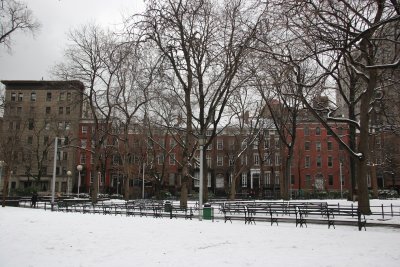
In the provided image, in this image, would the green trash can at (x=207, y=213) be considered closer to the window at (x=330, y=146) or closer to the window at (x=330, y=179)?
the window at (x=330, y=179)

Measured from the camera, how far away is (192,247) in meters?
12.3

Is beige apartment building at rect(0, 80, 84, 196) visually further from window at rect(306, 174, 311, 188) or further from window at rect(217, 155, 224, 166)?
window at rect(306, 174, 311, 188)

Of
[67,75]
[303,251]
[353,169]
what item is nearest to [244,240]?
[303,251]

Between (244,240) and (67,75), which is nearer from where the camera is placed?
(244,240)

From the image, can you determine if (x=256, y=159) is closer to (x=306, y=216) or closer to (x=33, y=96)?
(x=33, y=96)

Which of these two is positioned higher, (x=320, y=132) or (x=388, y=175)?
(x=320, y=132)

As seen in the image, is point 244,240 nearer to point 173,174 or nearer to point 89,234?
point 89,234

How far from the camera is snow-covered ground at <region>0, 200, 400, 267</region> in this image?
10031 millimetres

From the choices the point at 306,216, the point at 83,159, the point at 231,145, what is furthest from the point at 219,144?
the point at 306,216

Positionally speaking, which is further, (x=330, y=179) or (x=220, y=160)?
(x=220, y=160)

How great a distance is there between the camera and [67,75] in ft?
127

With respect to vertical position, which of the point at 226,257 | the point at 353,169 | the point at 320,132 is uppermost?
the point at 320,132

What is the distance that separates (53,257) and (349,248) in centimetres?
828

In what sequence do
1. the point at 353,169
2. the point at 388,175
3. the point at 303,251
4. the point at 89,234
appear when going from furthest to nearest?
the point at 388,175, the point at 353,169, the point at 89,234, the point at 303,251
